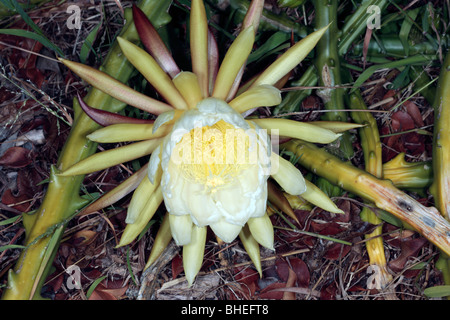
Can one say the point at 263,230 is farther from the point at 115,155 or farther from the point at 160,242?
the point at 115,155

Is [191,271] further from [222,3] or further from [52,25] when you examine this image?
[52,25]

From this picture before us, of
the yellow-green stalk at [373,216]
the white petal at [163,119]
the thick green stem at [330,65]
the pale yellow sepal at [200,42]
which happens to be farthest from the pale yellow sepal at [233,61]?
the yellow-green stalk at [373,216]

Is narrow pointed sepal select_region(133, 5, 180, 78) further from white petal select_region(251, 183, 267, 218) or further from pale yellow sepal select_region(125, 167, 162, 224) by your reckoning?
white petal select_region(251, 183, 267, 218)

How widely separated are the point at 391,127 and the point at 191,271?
32.5 inches

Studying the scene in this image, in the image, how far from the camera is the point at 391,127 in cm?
138

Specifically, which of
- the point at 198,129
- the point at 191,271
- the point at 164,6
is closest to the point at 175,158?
the point at 198,129

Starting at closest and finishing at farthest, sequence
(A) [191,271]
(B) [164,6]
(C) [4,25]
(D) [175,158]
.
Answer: (D) [175,158] → (A) [191,271] → (B) [164,6] → (C) [4,25]

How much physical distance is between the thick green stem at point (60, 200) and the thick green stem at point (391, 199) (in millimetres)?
644

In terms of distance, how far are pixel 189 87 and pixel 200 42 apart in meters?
0.14

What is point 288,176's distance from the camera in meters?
0.97

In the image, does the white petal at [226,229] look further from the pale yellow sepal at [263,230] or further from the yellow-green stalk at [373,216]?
the yellow-green stalk at [373,216]

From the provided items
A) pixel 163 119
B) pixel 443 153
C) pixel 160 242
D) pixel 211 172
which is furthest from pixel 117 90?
pixel 443 153

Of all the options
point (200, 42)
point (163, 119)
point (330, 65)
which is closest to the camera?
point (163, 119)

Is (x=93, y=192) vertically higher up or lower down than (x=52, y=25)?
lower down
